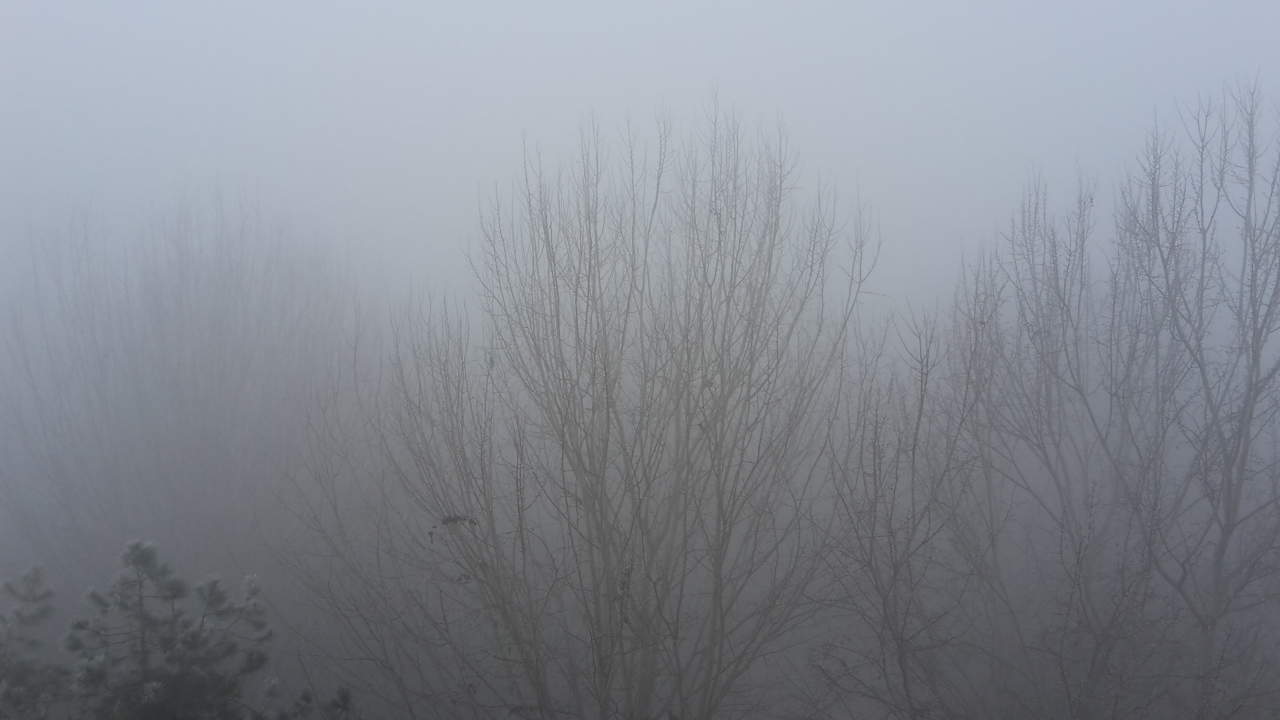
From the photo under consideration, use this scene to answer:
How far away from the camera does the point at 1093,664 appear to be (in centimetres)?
686

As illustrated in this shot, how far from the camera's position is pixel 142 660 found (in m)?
6.69

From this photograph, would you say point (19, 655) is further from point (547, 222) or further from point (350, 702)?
point (547, 222)

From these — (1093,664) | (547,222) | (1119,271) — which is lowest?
(1093,664)

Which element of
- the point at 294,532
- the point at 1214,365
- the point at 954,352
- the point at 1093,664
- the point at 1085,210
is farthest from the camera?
the point at 294,532

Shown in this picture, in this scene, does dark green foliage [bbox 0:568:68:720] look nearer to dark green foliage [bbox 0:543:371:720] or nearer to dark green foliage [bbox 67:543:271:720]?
dark green foliage [bbox 0:543:371:720]

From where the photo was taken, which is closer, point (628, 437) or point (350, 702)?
point (628, 437)

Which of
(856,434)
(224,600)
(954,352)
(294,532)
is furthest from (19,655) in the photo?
(954,352)

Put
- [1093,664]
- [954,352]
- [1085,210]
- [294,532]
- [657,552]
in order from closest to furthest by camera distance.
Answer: [657,552] < [1093,664] < [1085,210] < [954,352] < [294,532]

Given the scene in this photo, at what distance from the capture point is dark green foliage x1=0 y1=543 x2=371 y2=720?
21.3 feet

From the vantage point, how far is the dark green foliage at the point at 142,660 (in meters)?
6.50

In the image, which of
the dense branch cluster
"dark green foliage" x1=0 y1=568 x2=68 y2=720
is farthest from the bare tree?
"dark green foliage" x1=0 y1=568 x2=68 y2=720

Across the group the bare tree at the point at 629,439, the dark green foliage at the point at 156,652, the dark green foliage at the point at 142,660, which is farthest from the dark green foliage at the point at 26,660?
the bare tree at the point at 629,439

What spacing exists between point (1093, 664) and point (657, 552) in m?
3.21

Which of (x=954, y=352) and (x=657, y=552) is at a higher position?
(x=954, y=352)
